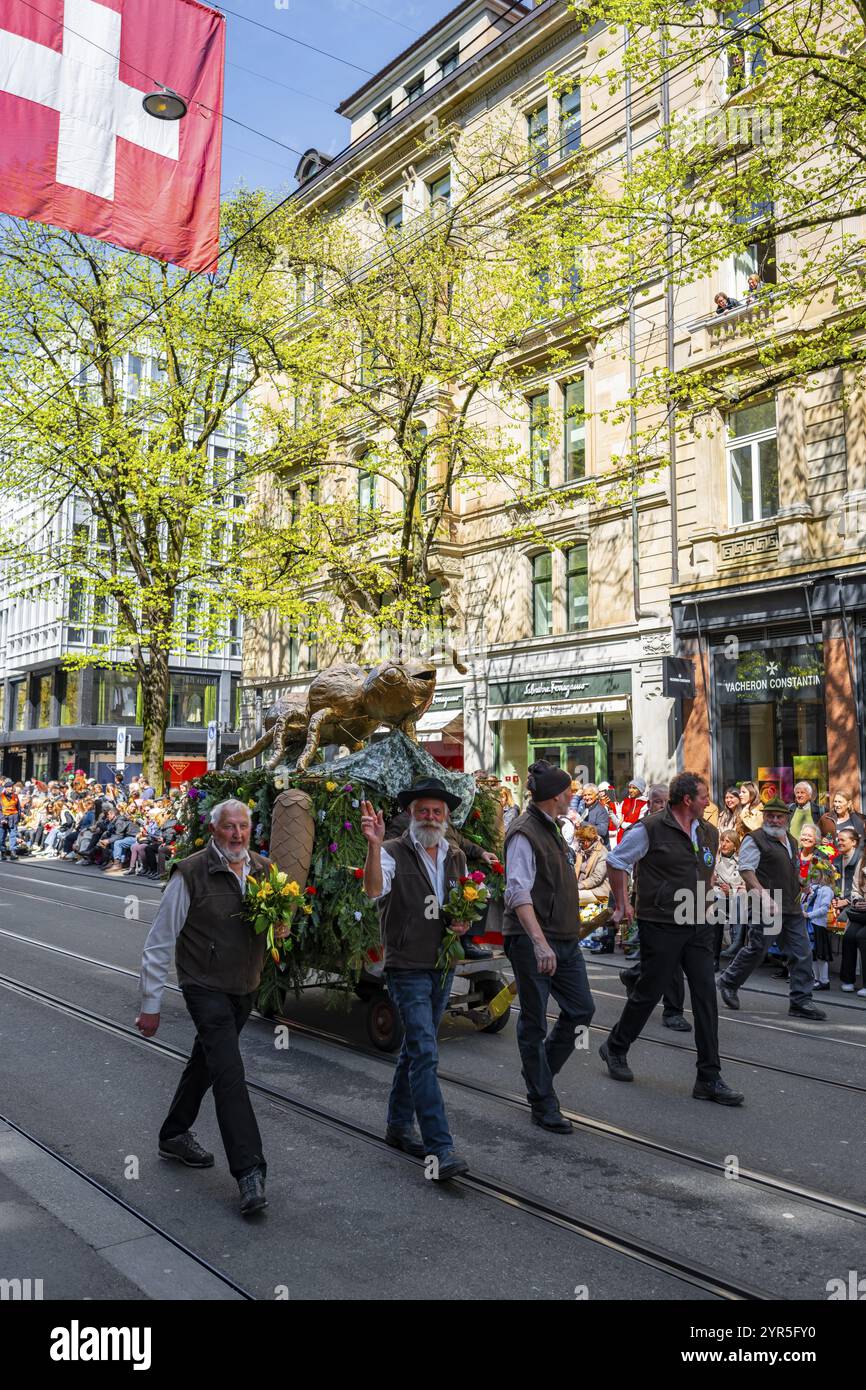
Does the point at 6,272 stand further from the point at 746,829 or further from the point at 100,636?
the point at 100,636

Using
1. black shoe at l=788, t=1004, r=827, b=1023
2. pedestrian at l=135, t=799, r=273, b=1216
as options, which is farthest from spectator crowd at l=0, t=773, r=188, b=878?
pedestrian at l=135, t=799, r=273, b=1216

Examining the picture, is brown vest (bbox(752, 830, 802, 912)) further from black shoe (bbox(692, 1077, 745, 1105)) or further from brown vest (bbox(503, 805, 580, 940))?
brown vest (bbox(503, 805, 580, 940))

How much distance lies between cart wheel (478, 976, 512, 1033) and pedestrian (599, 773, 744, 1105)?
1.27 metres

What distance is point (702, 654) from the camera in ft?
65.1

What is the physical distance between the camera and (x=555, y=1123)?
19.2ft

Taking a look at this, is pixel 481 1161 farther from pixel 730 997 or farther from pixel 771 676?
pixel 771 676

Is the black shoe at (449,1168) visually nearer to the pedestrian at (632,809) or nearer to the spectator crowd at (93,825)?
the pedestrian at (632,809)

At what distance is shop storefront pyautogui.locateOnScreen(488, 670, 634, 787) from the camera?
73.6ft

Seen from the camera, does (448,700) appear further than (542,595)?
Yes

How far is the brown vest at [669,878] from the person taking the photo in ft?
22.1

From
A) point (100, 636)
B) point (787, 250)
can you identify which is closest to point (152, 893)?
point (787, 250)

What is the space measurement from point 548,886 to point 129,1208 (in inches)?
107

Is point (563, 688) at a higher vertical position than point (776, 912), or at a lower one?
higher

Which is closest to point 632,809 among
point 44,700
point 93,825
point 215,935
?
point 215,935
